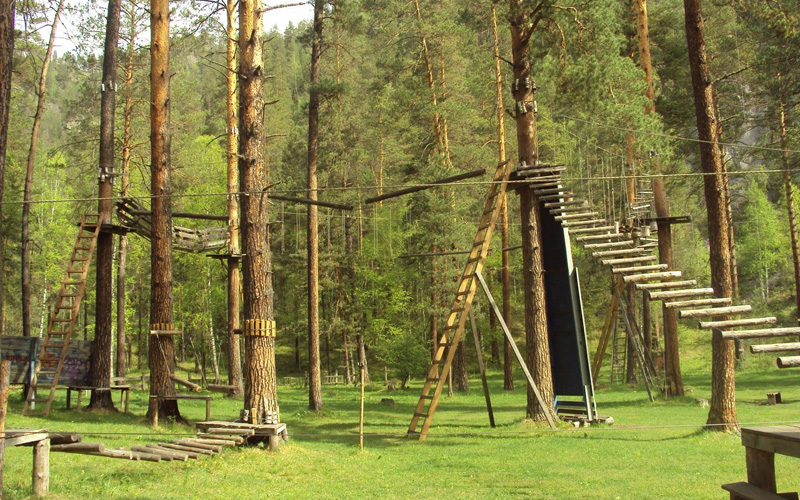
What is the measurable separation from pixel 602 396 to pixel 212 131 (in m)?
35.2

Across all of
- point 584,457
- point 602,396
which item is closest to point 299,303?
point 602,396

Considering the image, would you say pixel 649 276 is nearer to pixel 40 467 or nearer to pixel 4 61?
pixel 40 467

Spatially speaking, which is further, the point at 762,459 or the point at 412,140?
the point at 412,140

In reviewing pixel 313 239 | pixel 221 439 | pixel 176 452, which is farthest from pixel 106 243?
pixel 176 452

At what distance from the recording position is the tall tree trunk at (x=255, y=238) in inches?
479

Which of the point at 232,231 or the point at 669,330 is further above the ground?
the point at 232,231

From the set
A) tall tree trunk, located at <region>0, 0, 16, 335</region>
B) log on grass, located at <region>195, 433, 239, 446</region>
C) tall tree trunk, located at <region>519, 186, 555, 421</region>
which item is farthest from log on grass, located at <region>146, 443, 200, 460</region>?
tall tree trunk, located at <region>519, 186, 555, 421</region>

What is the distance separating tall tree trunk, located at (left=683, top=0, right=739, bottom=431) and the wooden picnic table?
26.2 ft

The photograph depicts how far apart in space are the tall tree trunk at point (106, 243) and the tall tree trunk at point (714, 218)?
12.6 metres

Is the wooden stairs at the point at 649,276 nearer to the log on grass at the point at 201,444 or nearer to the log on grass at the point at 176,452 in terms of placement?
the log on grass at the point at 201,444

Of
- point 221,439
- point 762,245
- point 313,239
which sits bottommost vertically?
point 221,439

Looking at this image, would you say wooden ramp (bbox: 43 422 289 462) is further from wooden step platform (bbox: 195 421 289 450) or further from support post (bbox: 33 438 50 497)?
support post (bbox: 33 438 50 497)

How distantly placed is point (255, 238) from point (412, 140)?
18.1 m

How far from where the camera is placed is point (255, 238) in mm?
12547
